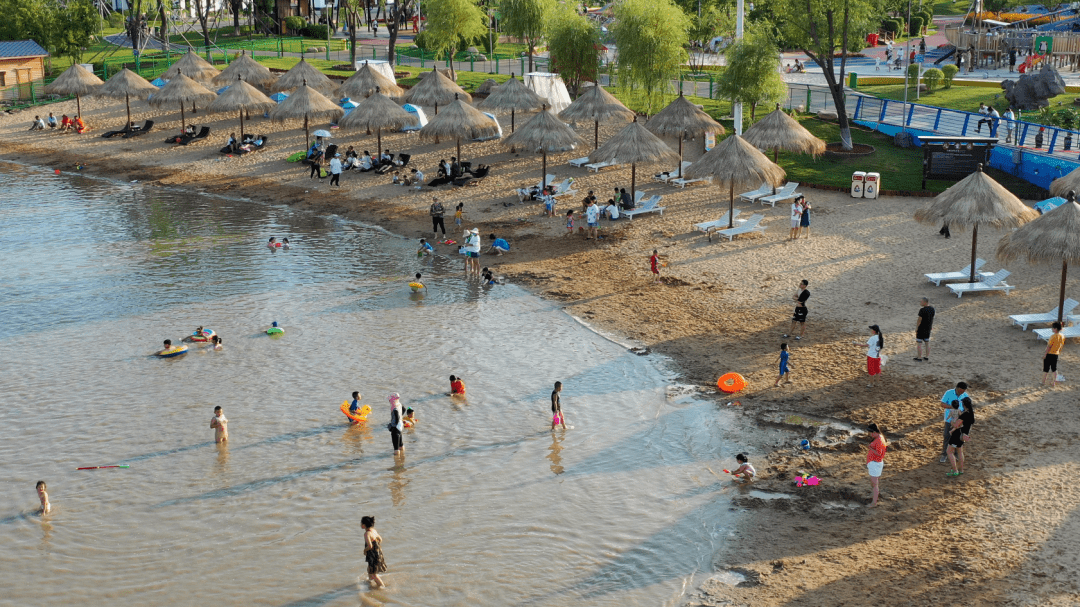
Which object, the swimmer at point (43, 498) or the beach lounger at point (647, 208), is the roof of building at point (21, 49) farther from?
the swimmer at point (43, 498)

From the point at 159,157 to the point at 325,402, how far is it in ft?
81.0

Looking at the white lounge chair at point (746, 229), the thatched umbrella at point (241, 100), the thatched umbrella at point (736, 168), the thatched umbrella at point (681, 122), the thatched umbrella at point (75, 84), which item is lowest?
the white lounge chair at point (746, 229)

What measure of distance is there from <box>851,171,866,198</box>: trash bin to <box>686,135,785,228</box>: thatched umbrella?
13.0 ft

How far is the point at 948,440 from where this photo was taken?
14.1m

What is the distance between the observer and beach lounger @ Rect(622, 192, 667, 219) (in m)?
27.7

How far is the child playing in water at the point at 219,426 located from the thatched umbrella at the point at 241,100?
24.4 metres

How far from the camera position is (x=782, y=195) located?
2858cm

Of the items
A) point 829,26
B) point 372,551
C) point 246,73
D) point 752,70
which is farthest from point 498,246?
point 246,73


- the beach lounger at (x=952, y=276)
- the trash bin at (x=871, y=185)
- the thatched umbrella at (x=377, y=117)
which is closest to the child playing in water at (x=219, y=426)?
the beach lounger at (x=952, y=276)

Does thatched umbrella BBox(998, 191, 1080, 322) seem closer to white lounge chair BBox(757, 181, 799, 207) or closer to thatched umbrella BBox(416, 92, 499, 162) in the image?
white lounge chair BBox(757, 181, 799, 207)

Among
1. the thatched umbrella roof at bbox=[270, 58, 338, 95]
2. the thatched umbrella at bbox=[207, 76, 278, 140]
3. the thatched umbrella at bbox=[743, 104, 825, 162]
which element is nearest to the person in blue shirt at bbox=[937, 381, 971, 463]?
the thatched umbrella at bbox=[743, 104, 825, 162]

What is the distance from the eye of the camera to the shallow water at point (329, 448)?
40.1 feet

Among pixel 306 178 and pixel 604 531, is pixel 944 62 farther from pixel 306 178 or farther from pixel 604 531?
pixel 604 531

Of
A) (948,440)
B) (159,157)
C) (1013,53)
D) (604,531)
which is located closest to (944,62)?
(1013,53)
